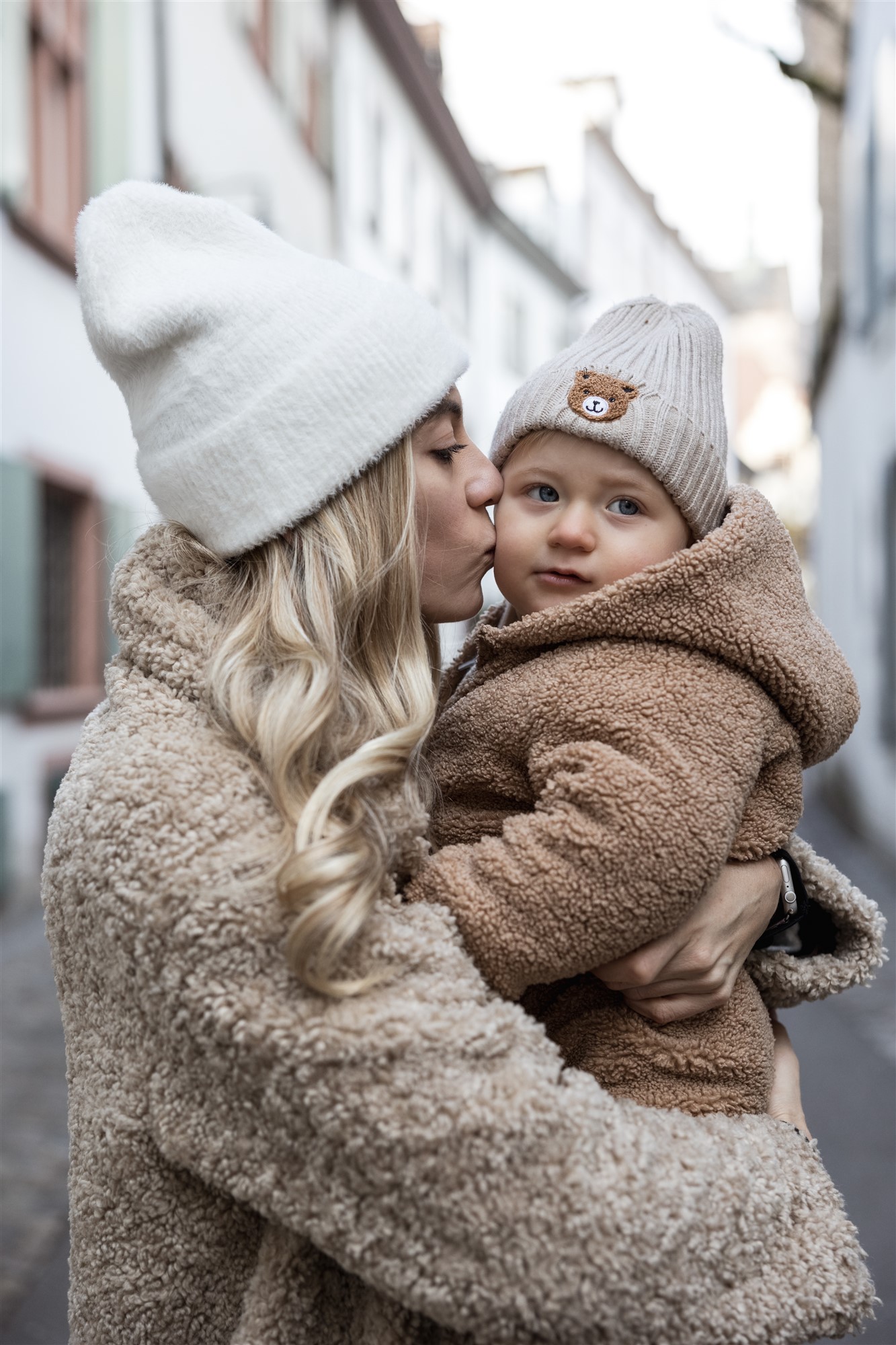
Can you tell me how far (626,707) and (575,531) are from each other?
0.34 m

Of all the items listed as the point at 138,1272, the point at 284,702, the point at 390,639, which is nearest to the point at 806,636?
the point at 390,639

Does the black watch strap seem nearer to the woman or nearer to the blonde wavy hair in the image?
the woman

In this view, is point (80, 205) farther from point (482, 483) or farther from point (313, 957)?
point (313, 957)

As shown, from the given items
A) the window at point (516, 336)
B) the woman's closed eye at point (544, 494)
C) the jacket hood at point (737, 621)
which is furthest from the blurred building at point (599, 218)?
the jacket hood at point (737, 621)

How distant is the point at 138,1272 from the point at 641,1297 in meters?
0.63

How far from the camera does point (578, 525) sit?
1.76 metres

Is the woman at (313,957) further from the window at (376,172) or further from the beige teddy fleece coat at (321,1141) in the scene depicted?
the window at (376,172)

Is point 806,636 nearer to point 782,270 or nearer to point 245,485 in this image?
point 245,485

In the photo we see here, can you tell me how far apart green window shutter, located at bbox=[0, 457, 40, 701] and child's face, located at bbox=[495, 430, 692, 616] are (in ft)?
20.9

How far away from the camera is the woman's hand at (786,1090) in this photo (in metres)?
1.70

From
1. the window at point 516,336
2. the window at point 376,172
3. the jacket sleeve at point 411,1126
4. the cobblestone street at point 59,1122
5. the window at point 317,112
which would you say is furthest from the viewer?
the window at point 516,336

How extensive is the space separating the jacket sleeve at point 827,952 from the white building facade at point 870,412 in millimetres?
7783

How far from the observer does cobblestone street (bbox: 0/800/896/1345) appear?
3.58 m

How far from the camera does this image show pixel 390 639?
5.47 ft
